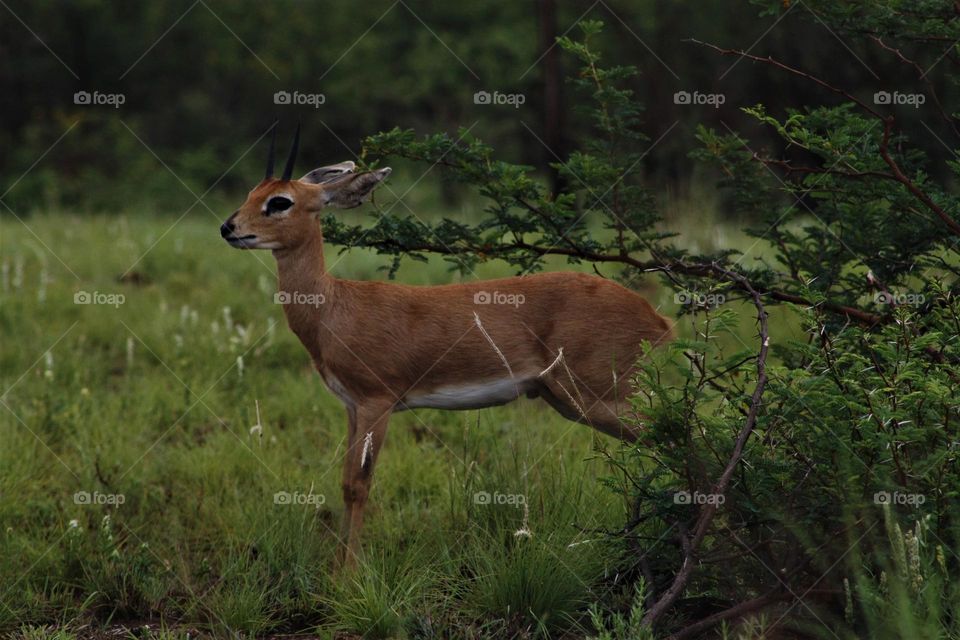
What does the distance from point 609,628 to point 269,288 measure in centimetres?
621

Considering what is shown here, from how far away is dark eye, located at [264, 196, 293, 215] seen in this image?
20.6ft

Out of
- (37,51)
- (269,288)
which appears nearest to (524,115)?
(37,51)

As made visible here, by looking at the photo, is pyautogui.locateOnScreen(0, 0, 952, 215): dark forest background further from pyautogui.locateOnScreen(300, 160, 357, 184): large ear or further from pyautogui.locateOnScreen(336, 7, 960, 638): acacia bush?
pyautogui.locateOnScreen(336, 7, 960, 638): acacia bush

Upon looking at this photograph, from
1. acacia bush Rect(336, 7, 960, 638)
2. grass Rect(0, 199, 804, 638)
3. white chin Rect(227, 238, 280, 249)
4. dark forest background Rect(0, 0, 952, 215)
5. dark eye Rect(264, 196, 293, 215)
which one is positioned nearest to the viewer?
acacia bush Rect(336, 7, 960, 638)

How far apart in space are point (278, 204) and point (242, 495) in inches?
64.5

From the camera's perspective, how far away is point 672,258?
647 cm

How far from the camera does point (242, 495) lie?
6.78 m

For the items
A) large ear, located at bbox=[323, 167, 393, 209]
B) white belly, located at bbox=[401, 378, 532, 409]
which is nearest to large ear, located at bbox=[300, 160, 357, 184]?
large ear, located at bbox=[323, 167, 393, 209]

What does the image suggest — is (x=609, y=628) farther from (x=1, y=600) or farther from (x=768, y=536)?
(x=1, y=600)

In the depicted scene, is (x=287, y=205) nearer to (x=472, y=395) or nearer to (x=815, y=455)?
(x=472, y=395)

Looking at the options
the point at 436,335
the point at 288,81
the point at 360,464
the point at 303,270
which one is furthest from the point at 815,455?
the point at 288,81

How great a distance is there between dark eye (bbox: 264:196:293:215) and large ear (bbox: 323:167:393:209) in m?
0.19

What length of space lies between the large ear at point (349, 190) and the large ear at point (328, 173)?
239 mm

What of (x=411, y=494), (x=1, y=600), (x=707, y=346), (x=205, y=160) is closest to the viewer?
(x=707, y=346)
